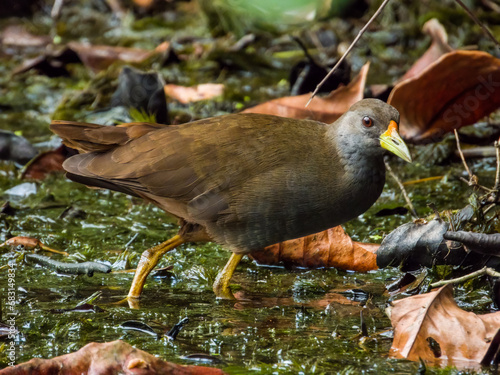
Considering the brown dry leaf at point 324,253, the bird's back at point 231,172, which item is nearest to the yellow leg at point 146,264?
the bird's back at point 231,172

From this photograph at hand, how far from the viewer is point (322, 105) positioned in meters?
4.75

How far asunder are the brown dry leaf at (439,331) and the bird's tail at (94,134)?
64.7 inches

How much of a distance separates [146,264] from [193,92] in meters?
2.95

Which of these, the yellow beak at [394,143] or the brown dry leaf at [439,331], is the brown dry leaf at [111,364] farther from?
the yellow beak at [394,143]

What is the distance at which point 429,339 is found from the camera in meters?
2.60

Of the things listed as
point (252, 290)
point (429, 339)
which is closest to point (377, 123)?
A: point (252, 290)

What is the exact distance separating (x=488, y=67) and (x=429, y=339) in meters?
2.31

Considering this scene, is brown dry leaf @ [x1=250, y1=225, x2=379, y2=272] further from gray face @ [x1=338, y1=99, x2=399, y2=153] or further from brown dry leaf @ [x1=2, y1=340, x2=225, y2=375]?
brown dry leaf @ [x1=2, y1=340, x2=225, y2=375]

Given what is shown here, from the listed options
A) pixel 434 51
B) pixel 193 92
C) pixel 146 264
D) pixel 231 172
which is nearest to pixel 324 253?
pixel 231 172

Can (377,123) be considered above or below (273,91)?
above

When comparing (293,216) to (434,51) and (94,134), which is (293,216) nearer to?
(94,134)

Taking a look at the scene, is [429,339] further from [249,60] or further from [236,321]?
[249,60]

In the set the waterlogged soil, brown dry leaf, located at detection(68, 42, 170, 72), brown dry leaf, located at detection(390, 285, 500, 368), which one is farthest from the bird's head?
brown dry leaf, located at detection(68, 42, 170, 72)

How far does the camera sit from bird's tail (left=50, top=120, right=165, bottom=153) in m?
3.62
